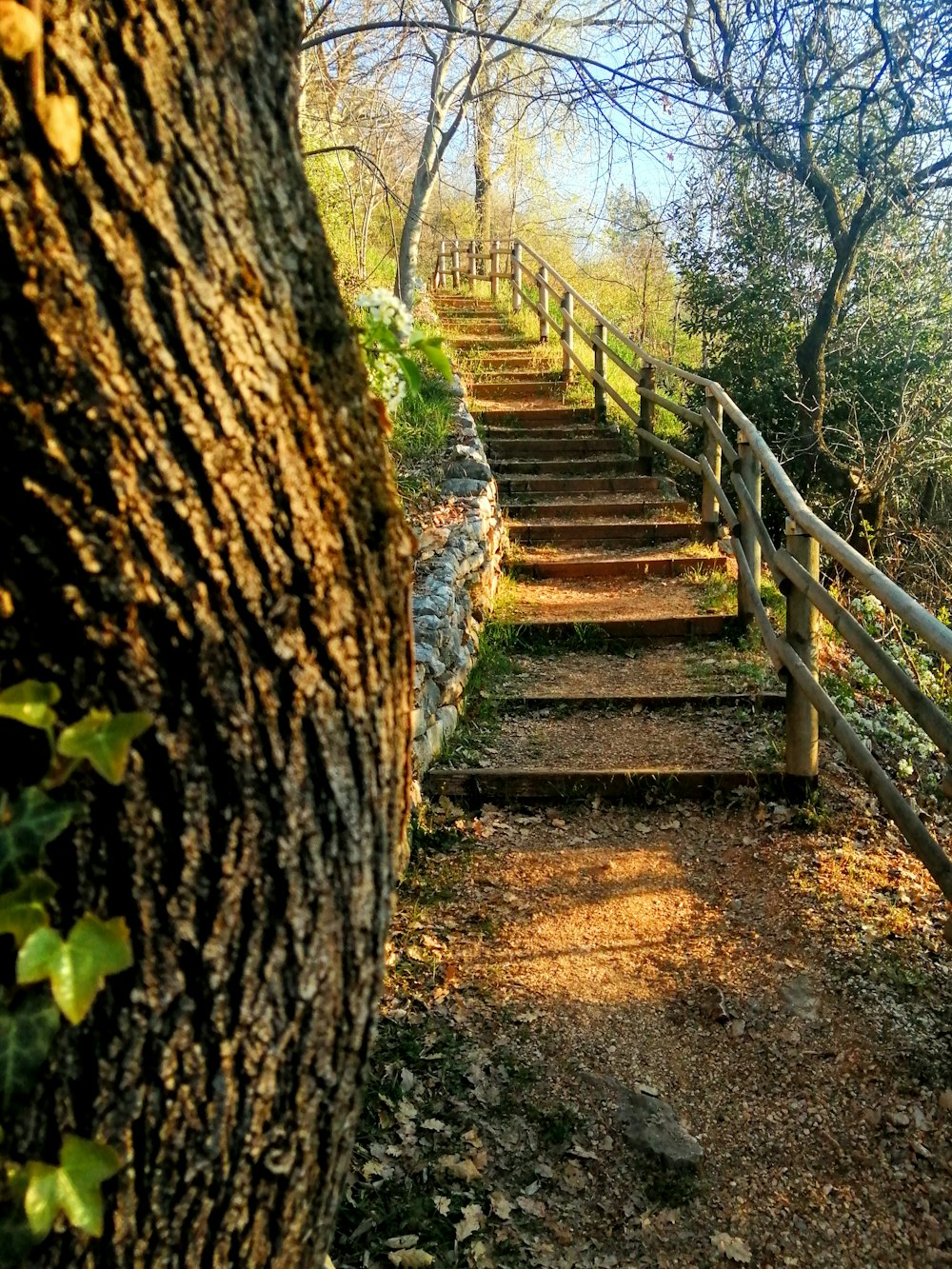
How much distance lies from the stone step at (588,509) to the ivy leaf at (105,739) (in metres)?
7.03

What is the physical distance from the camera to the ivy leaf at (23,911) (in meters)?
0.96

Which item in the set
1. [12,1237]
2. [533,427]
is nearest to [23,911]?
[12,1237]

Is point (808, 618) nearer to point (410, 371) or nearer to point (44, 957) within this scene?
point (410, 371)

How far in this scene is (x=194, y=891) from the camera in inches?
40.8

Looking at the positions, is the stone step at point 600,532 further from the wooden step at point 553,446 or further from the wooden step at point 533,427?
the wooden step at point 533,427

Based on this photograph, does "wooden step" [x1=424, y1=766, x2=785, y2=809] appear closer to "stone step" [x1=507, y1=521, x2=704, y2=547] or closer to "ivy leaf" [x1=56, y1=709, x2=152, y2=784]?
"ivy leaf" [x1=56, y1=709, x2=152, y2=784]

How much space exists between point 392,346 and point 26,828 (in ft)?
2.83

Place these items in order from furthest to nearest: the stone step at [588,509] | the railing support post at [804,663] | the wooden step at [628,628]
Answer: the stone step at [588,509], the wooden step at [628,628], the railing support post at [804,663]

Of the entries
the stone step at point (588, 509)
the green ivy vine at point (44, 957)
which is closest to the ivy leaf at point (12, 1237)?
the green ivy vine at point (44, 957)

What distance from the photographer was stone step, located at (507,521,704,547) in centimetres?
733

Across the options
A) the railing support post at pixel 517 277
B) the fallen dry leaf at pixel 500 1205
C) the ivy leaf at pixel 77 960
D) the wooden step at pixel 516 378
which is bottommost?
the fallen dry leaf at pixel 500 1205

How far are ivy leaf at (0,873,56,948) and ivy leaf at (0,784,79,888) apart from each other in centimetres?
1

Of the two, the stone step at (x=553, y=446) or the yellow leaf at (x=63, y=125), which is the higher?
the yellow leaf at (x=63, y=125)

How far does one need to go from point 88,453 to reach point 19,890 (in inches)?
17.1
